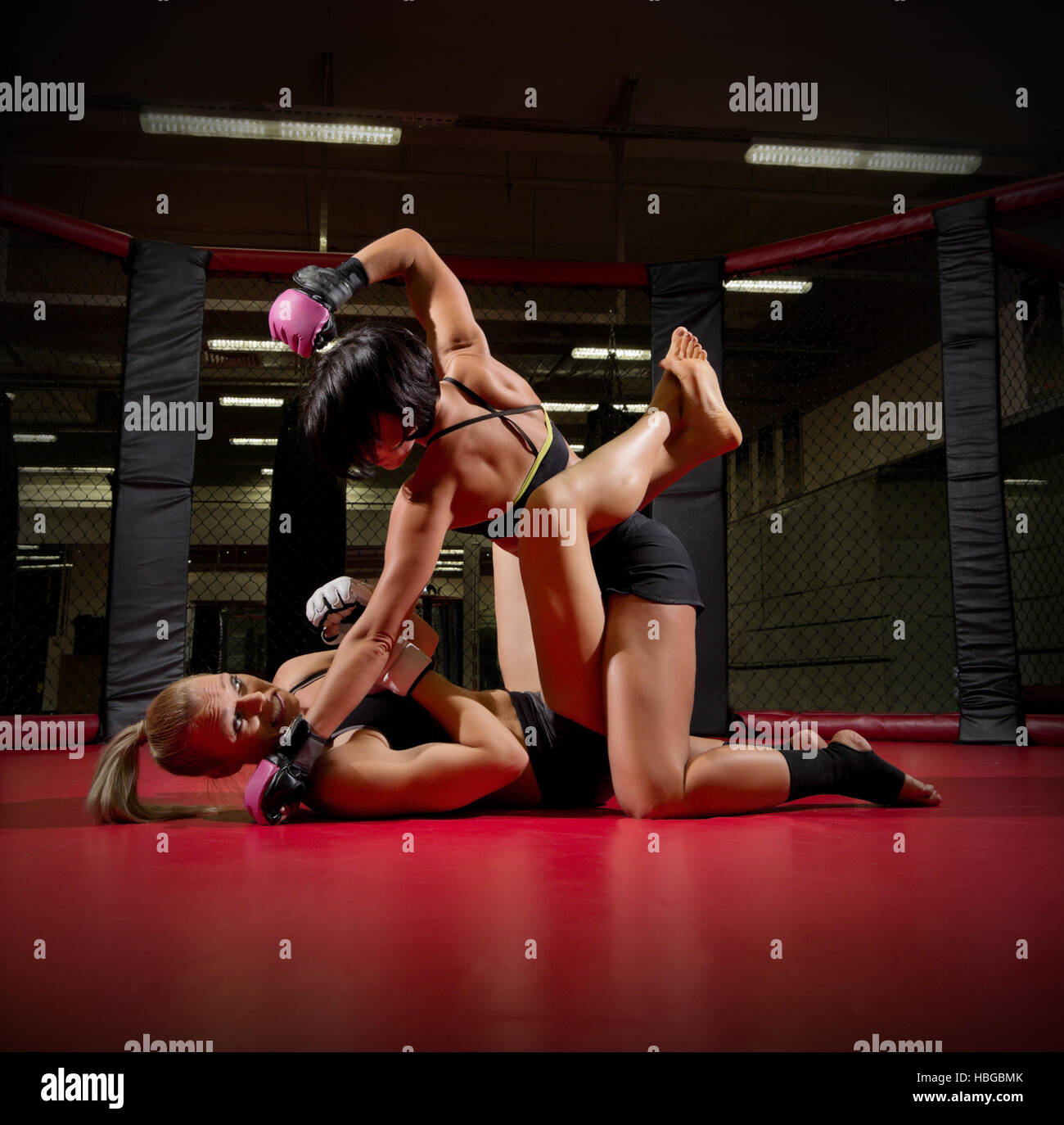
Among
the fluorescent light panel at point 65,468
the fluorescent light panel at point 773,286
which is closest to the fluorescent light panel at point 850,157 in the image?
the fluorescent light panel at point 773,286

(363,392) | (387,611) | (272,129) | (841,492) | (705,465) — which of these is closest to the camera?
(363,392)

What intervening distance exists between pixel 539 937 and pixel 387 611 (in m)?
0.85

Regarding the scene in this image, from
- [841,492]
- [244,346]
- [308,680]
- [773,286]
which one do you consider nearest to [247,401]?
[244,346]

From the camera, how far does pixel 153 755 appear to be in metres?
1.69

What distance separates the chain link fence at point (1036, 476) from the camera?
5449 mm

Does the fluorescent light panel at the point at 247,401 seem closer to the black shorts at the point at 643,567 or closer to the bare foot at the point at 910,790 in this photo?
the black shorts at the point at 643,567

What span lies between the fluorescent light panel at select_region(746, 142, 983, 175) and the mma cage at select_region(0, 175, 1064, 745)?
1.96ft

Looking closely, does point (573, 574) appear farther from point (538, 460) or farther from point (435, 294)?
point (435, 294)

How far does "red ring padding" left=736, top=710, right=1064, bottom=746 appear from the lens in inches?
127

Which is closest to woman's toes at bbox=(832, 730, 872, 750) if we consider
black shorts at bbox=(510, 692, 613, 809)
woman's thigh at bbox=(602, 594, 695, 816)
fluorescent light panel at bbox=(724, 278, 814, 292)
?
woman's thigh at bbox=(602, 594, 695, 816)

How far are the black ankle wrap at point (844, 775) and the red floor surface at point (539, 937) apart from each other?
18 cm

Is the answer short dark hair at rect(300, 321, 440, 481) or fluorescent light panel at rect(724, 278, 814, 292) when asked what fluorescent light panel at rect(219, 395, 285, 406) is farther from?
short dark hair at rect(300, 321, 440, 481)
